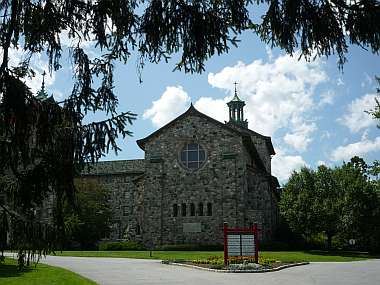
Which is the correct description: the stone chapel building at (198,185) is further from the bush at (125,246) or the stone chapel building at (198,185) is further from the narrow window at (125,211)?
the narrow window at (125,211)

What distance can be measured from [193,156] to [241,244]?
2161 centimetres

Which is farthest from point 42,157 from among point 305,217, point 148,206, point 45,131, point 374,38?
point 148,206

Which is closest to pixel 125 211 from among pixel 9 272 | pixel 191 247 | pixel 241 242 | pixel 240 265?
pixel 191 247

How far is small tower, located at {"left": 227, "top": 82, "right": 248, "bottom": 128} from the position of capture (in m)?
70.4

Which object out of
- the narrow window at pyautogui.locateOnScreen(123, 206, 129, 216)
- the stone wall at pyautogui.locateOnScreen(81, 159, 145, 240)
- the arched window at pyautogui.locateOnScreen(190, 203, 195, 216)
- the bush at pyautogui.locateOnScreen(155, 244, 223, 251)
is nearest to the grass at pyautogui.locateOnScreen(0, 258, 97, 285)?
the bush at pyautogui.locateOnScreen(155, 244, 223, 251)

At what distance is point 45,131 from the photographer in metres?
6.06

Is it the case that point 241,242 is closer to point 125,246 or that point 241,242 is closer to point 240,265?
point 240,265

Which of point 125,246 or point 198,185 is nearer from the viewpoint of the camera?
point 125,246

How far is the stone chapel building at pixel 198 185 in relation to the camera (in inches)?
1758

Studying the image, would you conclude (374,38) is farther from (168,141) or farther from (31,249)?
(168,141)

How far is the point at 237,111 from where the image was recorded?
7088 cm

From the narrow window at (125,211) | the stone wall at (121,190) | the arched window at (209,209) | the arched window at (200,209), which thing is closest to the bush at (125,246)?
the arched window at (200,209)

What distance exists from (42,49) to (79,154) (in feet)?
4.62

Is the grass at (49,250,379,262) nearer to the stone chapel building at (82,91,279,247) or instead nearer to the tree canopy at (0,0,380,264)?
the stone chapel building at (82,91,279,247)
